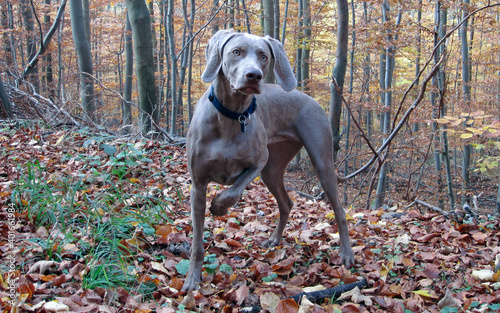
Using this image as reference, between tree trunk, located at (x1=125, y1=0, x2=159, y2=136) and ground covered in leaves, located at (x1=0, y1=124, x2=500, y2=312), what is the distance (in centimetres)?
247

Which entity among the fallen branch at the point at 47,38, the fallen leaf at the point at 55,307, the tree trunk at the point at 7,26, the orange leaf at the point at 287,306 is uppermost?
the tree trunk at the point at 7,26

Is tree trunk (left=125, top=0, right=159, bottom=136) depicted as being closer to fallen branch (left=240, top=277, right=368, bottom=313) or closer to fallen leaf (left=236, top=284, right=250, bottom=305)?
fallen leaf (left=236, top=284, right=250, bottom=305)

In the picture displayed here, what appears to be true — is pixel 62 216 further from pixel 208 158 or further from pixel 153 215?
pixel 208 158

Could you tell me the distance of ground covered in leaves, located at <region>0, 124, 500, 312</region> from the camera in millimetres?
2605

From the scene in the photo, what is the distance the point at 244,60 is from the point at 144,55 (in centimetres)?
545

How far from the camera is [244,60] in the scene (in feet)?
8.70

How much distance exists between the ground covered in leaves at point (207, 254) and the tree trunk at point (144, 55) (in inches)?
97.3

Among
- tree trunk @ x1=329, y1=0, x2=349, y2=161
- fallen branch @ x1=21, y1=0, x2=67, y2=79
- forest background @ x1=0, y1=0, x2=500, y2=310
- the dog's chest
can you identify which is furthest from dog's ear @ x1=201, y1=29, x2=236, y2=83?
fallen branch @ x1=21, y1=0, x2=67, y2=79

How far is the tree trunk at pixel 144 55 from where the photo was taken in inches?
293

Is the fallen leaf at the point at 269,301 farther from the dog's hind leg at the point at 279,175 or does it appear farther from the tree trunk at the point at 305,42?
the tree trunk at the point at 305,42

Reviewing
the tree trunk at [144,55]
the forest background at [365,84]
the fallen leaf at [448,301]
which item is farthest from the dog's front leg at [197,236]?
the tree trunk at [144,55]

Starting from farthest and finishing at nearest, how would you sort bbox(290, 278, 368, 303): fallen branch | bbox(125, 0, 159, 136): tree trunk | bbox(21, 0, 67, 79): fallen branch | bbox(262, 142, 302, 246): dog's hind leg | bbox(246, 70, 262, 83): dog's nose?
bbox(21, 0, 67, 79): fallen branch < bbox(125, 0, 159, 136): tree trunk < bbox(262, 142, 302, 246): dog's hind leg < bbox(290, 278, 368, 303): fallen branch < bbox(246, 70, 262, 83): dog's nose

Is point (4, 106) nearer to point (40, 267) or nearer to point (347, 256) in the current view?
point (40, 267)

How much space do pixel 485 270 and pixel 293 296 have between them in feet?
5.81
